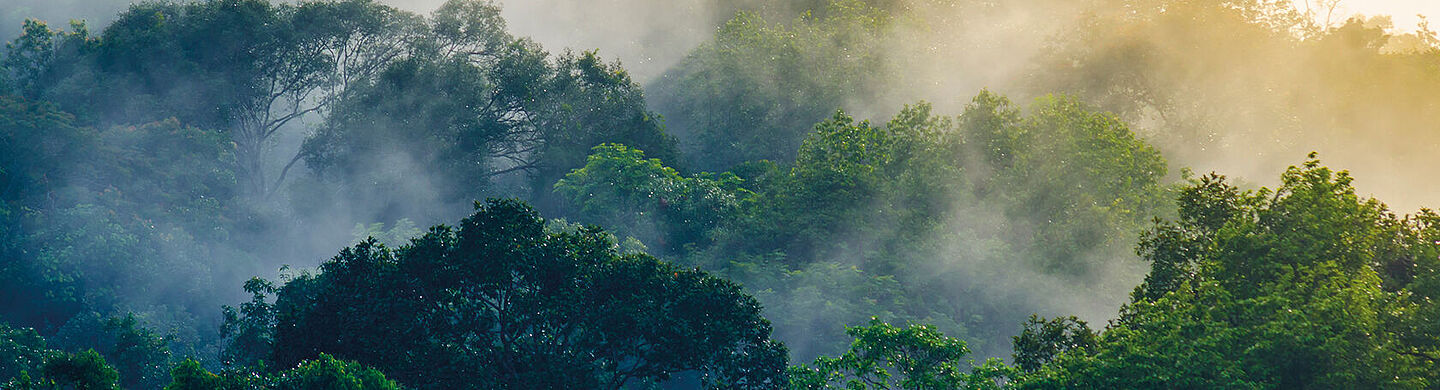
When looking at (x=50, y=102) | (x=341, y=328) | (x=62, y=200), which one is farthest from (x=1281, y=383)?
(x=50, y=102)

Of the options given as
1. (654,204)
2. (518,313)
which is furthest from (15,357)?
(654,204)

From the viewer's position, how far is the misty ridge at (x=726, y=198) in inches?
725

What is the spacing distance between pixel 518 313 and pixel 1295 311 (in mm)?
11150

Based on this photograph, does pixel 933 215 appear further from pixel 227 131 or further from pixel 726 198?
pixel 227 131

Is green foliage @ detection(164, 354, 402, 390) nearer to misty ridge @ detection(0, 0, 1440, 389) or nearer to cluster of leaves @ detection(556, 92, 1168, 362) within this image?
misty ridge @ detection(0, 0, 1440, 389)

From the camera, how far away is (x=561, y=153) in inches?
1813

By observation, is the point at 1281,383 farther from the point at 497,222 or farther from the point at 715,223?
the point at 715,223

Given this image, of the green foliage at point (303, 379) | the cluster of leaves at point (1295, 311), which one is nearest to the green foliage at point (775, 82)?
the cluster of leaves at point (1295, 311)

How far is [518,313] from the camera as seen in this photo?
70.2ft

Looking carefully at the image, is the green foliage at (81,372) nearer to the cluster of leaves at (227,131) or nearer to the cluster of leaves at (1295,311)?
the cluster of leaves at (1295,311)

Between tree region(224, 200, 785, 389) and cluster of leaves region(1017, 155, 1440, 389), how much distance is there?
5.39m

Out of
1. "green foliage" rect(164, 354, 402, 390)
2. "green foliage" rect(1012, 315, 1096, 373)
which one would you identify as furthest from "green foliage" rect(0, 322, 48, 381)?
"green foliage" rect(1012, 315, 1096, 373)

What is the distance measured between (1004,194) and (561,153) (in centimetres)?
1730

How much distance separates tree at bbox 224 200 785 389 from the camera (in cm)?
2033
